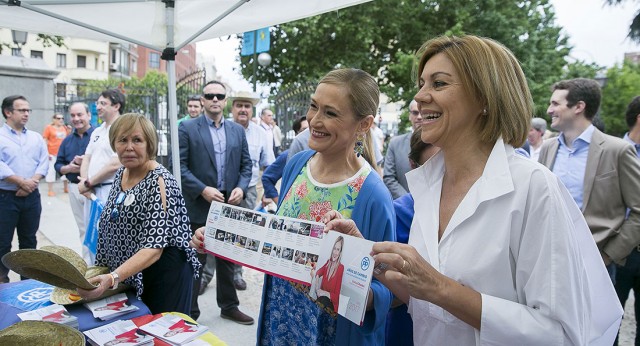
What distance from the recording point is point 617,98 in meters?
24.6

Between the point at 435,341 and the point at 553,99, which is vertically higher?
the point at 553,99

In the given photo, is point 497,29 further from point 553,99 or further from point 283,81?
point 553,99

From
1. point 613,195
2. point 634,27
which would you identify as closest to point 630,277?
point 613,195

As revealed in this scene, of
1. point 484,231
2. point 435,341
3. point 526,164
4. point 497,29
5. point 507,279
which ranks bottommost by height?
point 435,341

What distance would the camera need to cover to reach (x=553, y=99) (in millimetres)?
3830

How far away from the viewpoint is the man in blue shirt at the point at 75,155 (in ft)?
17.8

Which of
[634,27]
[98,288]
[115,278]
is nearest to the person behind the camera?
[98,288]

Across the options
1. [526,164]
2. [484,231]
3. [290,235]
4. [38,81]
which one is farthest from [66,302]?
→ [38,81]

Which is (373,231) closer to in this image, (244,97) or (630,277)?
(630,277)

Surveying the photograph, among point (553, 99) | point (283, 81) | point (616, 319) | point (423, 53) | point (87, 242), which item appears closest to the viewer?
point (616, 319)

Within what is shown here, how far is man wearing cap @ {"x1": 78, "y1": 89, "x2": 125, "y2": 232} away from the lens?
4617 mm

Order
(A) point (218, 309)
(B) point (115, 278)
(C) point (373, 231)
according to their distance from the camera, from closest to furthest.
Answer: (C) point (373, 231) → (B) point (115, 278) → (A) point (218, 309)

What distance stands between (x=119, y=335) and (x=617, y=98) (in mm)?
28638

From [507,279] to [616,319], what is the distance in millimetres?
428
